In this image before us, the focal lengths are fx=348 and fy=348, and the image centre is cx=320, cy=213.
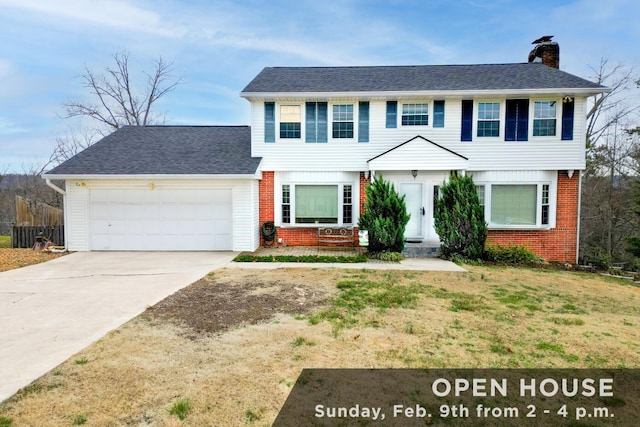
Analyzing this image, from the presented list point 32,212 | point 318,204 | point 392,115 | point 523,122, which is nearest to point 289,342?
point 318,204

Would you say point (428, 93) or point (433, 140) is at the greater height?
point (428, 93)

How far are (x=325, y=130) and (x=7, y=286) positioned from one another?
9.80 meters

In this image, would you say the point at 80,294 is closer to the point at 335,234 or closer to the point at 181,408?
the point at 181,408

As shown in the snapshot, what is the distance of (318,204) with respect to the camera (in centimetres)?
1285

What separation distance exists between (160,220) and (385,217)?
25.8 feet

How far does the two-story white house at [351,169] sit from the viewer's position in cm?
1198

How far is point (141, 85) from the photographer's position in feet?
80.2

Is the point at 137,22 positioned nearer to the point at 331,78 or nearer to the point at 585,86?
the point at 331,78

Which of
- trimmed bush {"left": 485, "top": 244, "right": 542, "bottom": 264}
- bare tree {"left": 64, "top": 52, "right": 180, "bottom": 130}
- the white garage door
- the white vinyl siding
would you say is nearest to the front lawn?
trimmed bush {"left": 485, "top": 244, "right": 542, "bottom": 264}

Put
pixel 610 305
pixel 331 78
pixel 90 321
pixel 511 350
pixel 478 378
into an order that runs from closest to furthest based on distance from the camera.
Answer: pixel 478 378, pixel 511 350, pixel 90 321, pixel 610 305, pixel 331 78

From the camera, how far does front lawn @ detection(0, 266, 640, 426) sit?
3.27 meters

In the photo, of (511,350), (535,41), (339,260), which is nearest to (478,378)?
(511,350)

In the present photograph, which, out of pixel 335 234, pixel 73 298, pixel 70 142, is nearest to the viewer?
pixel 73 298

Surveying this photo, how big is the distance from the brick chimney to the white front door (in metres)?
7.89
